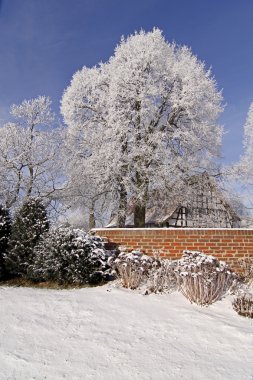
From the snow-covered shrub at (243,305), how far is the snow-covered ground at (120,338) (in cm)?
12

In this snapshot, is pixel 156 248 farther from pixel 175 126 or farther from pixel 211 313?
pixel 175 126

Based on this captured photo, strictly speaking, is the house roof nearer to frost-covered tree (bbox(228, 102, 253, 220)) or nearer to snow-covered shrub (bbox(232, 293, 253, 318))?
frost-covered tree (bbox(228, 102, 253, 220))

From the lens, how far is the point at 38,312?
16.8 feet

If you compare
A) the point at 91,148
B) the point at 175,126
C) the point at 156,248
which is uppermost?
Result: the point at 175,126

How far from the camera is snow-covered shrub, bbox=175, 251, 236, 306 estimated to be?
579cm

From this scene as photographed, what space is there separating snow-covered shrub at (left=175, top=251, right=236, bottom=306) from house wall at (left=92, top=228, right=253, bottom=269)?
1270 mm

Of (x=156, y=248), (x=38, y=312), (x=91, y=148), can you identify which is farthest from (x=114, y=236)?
(x=91, y=148)

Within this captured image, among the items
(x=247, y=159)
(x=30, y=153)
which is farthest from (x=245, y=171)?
(x=30, y=153)

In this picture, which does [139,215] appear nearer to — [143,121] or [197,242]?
[143,121]

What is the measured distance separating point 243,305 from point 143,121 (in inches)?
498

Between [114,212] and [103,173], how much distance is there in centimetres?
225

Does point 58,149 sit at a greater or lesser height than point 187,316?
greater

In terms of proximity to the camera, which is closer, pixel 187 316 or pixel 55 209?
pixel 187 316

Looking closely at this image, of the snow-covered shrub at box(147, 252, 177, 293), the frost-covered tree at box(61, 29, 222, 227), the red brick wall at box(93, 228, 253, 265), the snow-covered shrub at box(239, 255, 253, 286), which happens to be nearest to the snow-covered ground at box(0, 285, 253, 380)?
the snow-covered shrub at box(147, 252, 177, 293)
